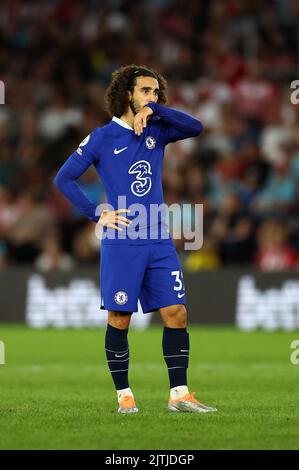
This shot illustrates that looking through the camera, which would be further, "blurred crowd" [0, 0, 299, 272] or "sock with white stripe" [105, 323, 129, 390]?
"blurred crowd" [0, 0, 299, 272]

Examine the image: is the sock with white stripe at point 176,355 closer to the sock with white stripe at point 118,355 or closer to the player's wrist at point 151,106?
the sock with white stripe at point 118,355

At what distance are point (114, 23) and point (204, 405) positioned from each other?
15013mm

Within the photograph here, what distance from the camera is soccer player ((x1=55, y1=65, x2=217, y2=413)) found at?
7914 mm

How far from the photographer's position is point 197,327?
17.4 metres

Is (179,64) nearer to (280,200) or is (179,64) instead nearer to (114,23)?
(114,23)

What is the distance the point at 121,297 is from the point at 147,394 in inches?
72.4

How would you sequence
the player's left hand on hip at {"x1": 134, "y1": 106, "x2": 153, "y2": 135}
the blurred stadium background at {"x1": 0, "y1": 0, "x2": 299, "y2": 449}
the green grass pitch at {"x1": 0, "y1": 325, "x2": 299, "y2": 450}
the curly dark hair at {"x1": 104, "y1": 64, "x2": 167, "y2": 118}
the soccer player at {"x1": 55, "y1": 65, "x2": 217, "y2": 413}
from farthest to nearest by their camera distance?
1. the blurred stadium background at {"x1": 0, "y1": 0, "x2": 299, "y2": 449}
2. the curly dark hair at {"x1": 104, "y1": 64, "x2": 167, "y2": 118}
3. the soccer player at {"x1": 55, "y1": 65, "x2": 217, "y2": 413}
4. the player's left hand on hip at {"x1": 134, "y1": 106, "x2": 153, "y2": 135}
5. the green grass pitch at {"x1": 0, "y1": 325, "x2": 299, "y2": 450}

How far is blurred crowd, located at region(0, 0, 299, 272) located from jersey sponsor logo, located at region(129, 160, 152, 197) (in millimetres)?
9533

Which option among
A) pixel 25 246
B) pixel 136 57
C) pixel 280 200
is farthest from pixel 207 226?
pixel 136 57

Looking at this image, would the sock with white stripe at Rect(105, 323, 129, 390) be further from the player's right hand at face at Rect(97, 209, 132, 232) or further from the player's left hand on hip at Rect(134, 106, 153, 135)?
the player's left hand on hip at Rect(134, 106, 153, 135)

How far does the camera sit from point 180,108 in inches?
794

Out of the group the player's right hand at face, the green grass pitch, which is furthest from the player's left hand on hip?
the green grass pitch

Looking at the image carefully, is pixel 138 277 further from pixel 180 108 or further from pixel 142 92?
pixel 180 108

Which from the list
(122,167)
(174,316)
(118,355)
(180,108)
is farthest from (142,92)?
(180,108)
